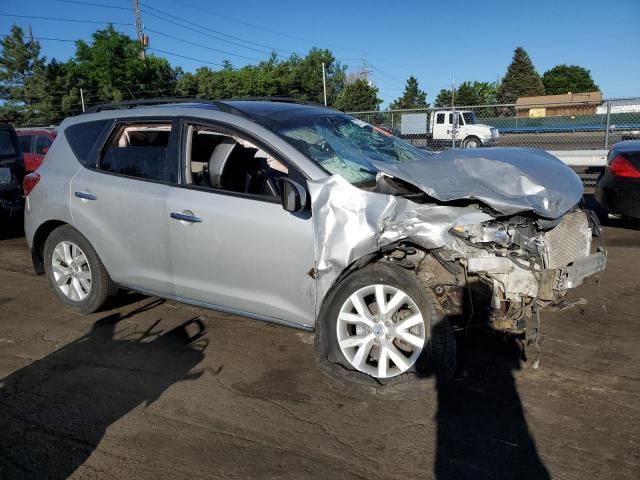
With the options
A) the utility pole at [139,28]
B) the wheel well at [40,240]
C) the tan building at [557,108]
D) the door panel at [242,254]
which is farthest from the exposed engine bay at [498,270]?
the utility pole at [139,28]

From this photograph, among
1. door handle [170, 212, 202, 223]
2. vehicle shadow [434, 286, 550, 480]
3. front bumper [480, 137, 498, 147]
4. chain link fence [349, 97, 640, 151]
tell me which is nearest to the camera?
vehicle shadow [434, 286, 550, 480]

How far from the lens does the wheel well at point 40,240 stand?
5289 mm

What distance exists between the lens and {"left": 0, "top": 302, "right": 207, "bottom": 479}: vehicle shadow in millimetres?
3035

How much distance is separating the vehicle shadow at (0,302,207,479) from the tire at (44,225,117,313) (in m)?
0.27

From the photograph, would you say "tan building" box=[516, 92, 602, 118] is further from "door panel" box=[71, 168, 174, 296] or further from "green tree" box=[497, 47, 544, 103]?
"green tree" box=[497, 47, 544, 103]

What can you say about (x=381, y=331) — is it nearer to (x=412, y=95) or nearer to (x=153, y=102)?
(x=153, y=102)

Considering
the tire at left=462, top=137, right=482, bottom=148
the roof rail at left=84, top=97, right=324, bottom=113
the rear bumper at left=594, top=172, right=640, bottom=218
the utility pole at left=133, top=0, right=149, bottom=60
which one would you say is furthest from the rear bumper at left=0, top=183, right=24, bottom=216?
the utility pole at left=133, top=0, right=149, bottom=60

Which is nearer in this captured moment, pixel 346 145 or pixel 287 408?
pixel 287 408

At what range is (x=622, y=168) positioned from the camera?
23.7 feet

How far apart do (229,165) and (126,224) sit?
1.02 metres

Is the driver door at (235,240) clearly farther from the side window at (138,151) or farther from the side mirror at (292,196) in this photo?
the side window at (138,151)

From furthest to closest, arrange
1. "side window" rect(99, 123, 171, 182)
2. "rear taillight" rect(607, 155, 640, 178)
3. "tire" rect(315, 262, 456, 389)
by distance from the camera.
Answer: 1. "rear taillight" rect(607, 155, 640, 178)
2. "side window" rect(99, 123, 171, 182)
3. "tire" rect(315, 262, 456, 389)

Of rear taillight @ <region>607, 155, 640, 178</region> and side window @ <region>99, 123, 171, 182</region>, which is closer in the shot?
side window @ <region>99, 123, 171, 182</region>

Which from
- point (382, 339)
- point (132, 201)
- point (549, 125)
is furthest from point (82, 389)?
point (549, 125)
